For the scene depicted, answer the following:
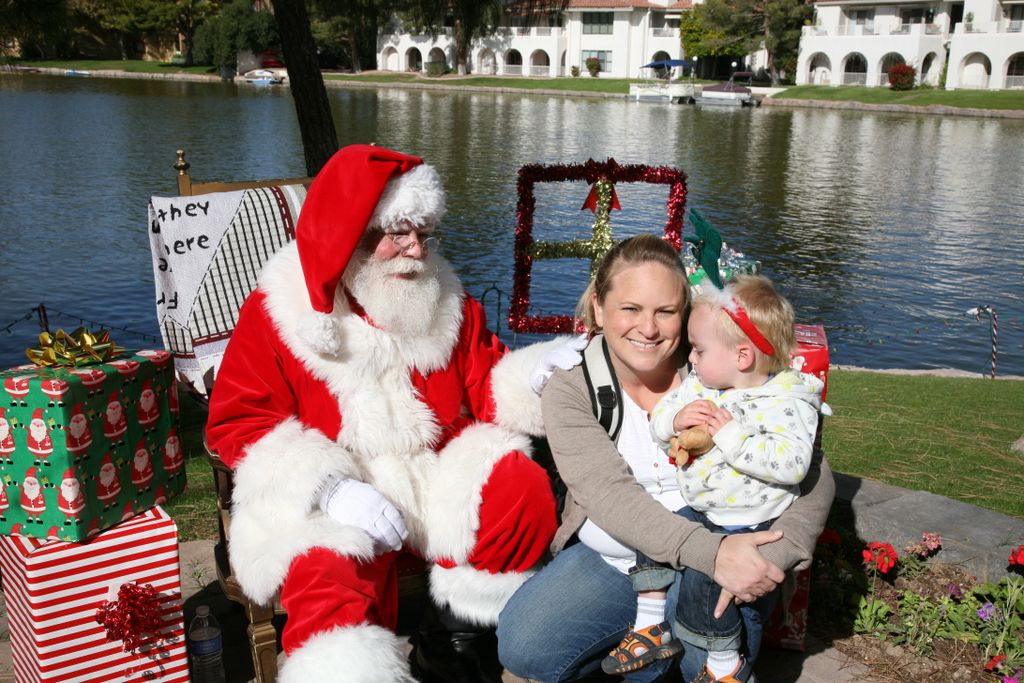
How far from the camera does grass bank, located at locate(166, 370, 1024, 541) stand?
4.45 meters

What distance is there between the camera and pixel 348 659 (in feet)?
7.54

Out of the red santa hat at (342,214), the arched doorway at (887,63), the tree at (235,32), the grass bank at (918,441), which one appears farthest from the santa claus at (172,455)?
the tree at (235,32)

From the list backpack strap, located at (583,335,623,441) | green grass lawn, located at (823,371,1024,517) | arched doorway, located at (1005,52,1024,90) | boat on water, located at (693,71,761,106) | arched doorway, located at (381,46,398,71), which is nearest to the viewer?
backpack strap, located at (583,335,623,441)

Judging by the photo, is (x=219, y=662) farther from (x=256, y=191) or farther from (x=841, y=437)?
(x=841, y=437)

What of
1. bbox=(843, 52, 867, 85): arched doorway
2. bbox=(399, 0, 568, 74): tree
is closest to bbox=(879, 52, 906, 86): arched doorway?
bbox=(843, 52, 867, 85): arched doorway

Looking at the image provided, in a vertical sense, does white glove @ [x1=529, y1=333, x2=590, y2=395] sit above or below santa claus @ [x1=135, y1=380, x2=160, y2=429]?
above

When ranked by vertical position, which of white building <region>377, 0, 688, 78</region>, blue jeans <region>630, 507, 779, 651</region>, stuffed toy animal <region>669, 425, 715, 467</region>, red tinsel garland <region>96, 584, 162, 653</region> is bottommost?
red tinsel garland <region>96, 584, 162, 653</region>

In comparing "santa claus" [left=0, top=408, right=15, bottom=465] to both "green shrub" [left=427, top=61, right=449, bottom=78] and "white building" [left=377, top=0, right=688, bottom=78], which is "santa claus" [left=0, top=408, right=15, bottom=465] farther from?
"white building" [left=377, top=0, right=688, bottom=78]

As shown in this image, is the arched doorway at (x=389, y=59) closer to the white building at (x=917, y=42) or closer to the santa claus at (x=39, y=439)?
the white building at (x=917, y=42)

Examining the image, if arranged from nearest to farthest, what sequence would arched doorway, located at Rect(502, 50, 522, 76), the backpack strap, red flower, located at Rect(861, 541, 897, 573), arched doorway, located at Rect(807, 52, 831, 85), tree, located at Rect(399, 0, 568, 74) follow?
the backpack strap
red flower, located at Rect(861, 541, 897, 573)
tree, located at Rect(399, 0, 568, 74)
arched doorway, located at Rect(807, 52, 831, 85)
arched doorway, located at Rect(502, 50, 522, 76)

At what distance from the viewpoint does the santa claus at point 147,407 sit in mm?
2764

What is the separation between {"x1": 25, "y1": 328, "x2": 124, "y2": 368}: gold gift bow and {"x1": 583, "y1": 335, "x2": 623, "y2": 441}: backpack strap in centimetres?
139

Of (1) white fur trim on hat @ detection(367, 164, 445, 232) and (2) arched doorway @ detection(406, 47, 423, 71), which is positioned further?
(2) arched doorway @ detection(406, 47, 423, 71)

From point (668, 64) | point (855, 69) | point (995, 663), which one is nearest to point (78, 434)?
point (995, 663)
